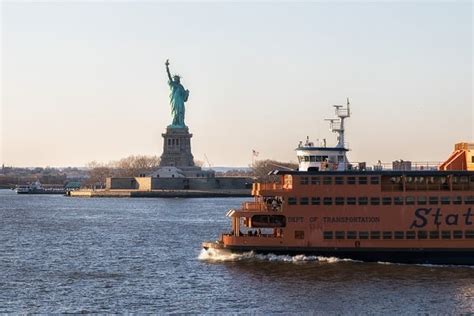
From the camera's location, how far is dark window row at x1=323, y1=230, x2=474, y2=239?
162ft

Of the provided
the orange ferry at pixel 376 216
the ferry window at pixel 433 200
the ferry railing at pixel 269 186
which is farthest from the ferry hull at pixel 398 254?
the ferry railing at pixel 269 186

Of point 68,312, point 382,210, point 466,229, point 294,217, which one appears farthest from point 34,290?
point 466,229

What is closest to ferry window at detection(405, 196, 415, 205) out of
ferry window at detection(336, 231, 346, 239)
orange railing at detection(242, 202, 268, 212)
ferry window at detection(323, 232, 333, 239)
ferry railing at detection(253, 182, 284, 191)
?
ferry window at detection(336, 231, 346, 239)

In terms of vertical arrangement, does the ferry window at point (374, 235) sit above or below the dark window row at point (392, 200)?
below

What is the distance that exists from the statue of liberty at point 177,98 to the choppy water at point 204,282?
97810 mm

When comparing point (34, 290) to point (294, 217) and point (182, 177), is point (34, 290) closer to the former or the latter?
point (294, 217)

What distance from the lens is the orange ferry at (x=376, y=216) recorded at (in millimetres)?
49375

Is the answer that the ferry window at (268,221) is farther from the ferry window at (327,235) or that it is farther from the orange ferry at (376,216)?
the ferry window at (327,235)

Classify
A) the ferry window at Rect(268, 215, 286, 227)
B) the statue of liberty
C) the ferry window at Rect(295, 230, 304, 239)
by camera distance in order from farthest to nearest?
1. the statue of liberty
2. the ferry window at Rect(268, 215, 286, 227)
3. the ferry window at Rect(295, 230, 304, 239)

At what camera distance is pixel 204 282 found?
1783 inches

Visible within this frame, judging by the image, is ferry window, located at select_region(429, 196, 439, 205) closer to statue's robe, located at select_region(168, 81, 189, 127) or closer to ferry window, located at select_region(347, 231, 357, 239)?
ferry window, located at select_region(347, 231, 357, 239)

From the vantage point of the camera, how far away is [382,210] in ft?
163

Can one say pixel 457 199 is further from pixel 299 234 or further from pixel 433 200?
pixel 299 234

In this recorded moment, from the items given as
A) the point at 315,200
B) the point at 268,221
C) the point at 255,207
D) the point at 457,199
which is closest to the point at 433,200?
the point at 457,199
